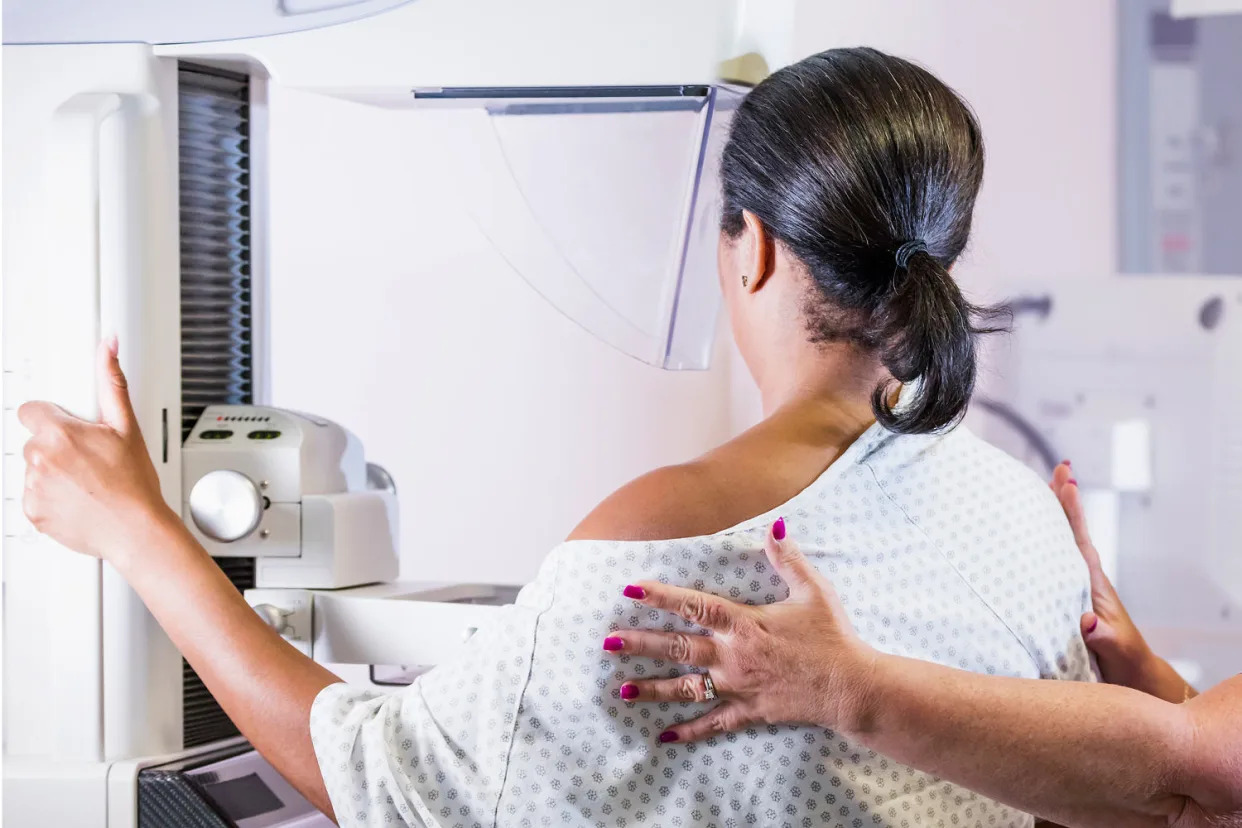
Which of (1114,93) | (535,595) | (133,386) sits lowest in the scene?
(535,595)

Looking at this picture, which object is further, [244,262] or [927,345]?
[244,262]

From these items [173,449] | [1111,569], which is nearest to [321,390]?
[173,449]

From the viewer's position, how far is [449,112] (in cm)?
112

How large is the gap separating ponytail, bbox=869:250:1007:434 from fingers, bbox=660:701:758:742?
0.22 m

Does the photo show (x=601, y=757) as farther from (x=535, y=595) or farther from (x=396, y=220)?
(x=396, y=220)

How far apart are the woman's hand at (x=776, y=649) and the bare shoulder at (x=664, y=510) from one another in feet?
0.14

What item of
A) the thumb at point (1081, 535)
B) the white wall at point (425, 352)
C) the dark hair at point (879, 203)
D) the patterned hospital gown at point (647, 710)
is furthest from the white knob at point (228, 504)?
the white wall at point (425, 352)

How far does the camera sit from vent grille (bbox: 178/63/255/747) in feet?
3.84

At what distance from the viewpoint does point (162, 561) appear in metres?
0.99

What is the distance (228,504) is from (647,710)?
0.51 m

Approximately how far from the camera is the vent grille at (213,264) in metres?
1.17

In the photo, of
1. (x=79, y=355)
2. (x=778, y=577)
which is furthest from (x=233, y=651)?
(x=778, y=577)

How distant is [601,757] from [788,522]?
0.65 ft

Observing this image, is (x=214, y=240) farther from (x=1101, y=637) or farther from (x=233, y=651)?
(x=1101, y=637)
